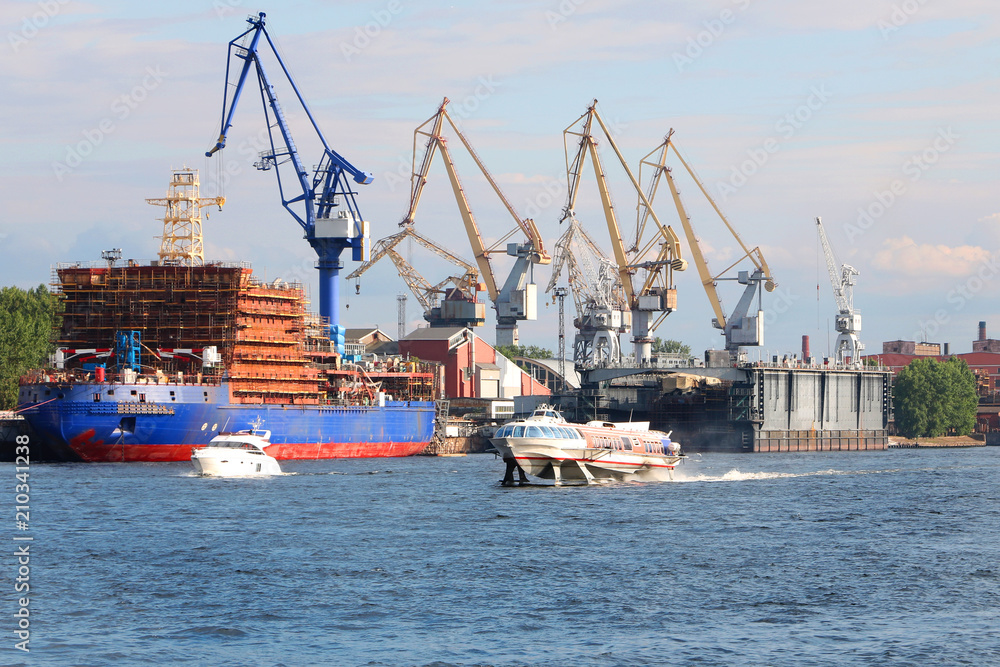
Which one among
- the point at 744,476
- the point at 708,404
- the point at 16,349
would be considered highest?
the point at 16,349

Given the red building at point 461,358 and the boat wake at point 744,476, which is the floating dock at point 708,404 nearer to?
the red building at point 461,358

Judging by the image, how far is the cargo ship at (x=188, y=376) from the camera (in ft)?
327

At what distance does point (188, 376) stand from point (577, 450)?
152ft

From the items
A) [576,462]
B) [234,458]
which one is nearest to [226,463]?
[234,458]

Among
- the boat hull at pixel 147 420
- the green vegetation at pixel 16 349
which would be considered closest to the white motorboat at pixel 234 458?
the boat hull at pixel 147 420

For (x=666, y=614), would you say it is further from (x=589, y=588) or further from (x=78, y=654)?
(x=78, y=654)

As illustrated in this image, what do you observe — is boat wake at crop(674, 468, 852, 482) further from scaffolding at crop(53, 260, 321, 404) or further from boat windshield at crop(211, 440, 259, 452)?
scaffolding at crop(53, 260, 321, 404)

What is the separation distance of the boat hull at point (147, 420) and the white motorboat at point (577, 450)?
37.1 m

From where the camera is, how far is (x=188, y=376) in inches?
4245

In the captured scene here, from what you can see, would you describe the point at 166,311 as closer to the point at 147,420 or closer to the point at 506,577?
the point at 147,420

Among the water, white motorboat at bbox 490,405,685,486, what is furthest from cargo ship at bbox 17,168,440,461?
white motorboat at bbox 490,405,685,486

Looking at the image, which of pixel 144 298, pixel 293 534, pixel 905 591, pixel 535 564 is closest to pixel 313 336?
pixel 144 298

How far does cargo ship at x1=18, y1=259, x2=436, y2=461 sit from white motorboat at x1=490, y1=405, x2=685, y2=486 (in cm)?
3755

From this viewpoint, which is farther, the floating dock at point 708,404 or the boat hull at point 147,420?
the floating dock at point 708,404
